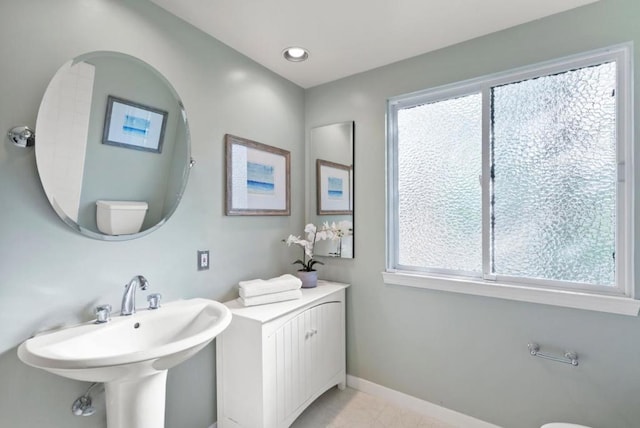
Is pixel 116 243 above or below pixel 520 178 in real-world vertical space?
below

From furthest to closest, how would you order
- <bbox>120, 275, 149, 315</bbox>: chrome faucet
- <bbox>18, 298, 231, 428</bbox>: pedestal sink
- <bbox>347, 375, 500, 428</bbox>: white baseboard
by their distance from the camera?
<bbox>347, 375, 500, 428</bbox>: white baseboard < <bbox>120, 275, 149, 315</bbox>: chrome faucet < <bbox>18, 298, 231, 428</bbox>: pedestal sink

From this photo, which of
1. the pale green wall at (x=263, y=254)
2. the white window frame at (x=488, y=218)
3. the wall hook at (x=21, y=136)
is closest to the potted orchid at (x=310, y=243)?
the pale green wall at (x=263, y=254)

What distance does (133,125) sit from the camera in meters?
1.42

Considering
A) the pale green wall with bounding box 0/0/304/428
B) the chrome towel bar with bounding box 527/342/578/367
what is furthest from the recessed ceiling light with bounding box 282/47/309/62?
the chrome towel bar with bounding box 527/342/578/367

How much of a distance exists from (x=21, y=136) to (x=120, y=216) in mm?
442

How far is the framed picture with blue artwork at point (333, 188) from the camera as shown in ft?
7.52

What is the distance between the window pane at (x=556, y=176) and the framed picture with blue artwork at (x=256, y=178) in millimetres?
1416

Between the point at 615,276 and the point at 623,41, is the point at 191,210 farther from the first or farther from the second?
the point at 623,41

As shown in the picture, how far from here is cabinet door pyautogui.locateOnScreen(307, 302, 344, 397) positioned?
6.22 feet

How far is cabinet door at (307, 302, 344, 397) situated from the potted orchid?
215mm

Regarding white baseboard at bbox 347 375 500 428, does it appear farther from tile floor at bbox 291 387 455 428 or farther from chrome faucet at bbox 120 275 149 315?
chrome faucet at bbox 120 275 149 315

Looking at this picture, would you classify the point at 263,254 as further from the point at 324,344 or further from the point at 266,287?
the point at 324,344

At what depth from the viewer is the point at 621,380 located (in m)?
1.43

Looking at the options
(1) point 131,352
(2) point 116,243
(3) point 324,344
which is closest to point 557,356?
(3) point 324,344
